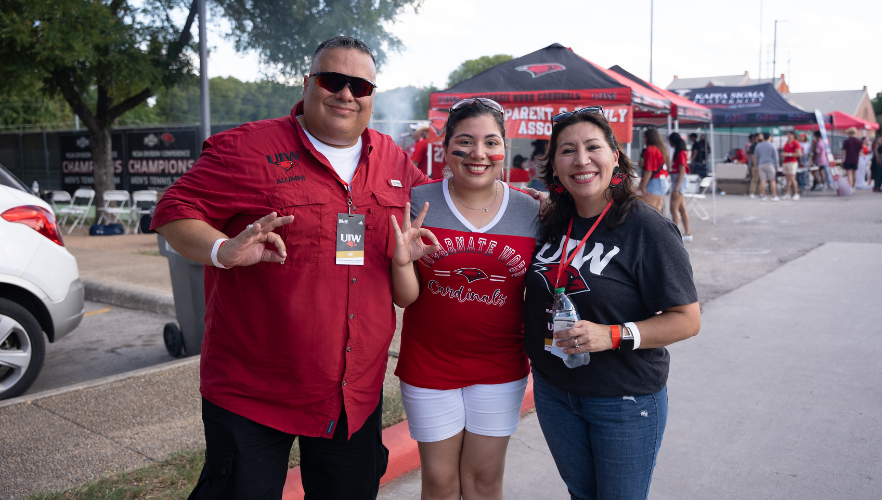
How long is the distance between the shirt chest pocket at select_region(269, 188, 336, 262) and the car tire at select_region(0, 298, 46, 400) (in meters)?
3.18

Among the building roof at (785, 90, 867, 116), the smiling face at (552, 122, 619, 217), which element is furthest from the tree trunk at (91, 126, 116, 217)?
the building roof at (785, 90, 867, 116)

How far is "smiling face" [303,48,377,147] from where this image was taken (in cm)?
219

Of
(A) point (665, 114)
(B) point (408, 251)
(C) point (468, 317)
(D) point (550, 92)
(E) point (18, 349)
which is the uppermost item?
(D) point (550, 92)

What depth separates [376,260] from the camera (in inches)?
88.0

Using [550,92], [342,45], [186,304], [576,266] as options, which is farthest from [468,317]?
[550,92]

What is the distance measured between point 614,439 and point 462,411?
0.57 meters

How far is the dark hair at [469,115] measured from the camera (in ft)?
7.92

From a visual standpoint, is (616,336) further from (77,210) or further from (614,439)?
(77,210)

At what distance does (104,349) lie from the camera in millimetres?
5785

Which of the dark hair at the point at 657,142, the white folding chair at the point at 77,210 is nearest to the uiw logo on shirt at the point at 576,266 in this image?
the dark hair at the point at 657,142

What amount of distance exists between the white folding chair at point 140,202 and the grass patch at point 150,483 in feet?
38.2

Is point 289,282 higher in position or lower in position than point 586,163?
lower

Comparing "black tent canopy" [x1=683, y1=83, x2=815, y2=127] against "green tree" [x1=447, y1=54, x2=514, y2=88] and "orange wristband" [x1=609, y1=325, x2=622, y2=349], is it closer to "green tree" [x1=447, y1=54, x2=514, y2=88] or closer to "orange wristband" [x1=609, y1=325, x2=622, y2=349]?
"orange wristband" [x1=609, y1=325, x2=622, y2=349]

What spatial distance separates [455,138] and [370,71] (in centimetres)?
39
